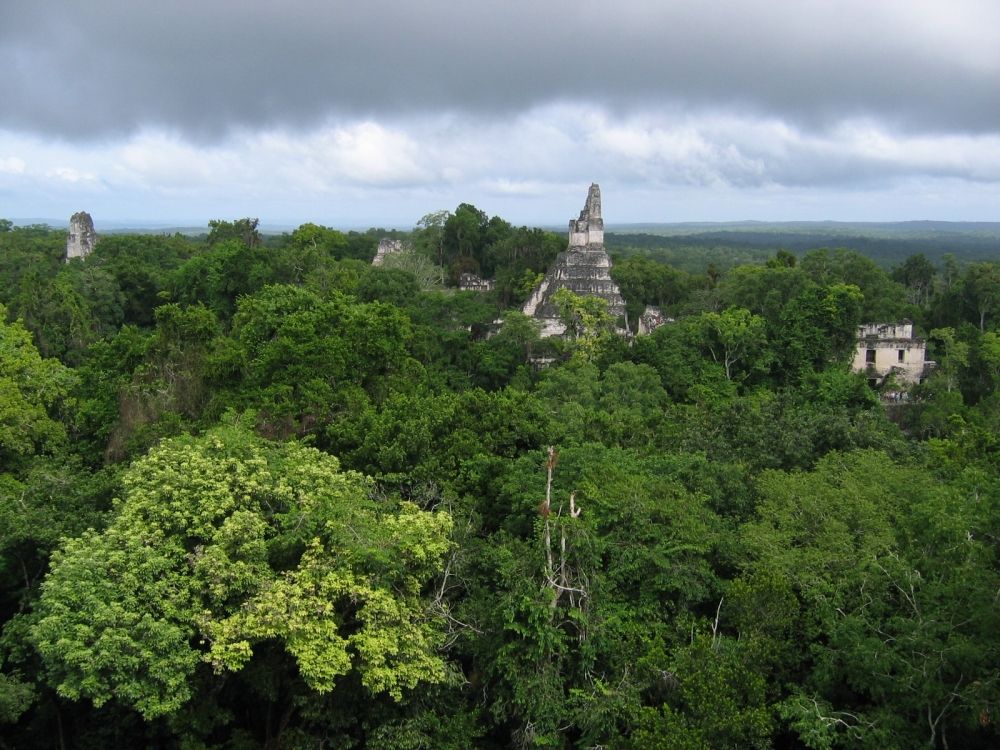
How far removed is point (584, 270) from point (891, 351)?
13384mm

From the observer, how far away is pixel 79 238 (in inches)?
2240

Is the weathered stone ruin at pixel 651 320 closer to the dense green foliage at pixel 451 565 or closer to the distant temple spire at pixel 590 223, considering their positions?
the distant temple spire at pixel 590 223

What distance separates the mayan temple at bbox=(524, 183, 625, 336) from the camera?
122 ft

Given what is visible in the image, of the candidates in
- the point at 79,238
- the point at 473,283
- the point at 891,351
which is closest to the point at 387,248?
the point at 473,283

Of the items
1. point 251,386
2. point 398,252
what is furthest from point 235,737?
point 398,252

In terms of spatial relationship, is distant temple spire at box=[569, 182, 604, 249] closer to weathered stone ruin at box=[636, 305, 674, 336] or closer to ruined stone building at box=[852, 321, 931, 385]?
weathered stone ruin at box=[636, 305, 674, 336]

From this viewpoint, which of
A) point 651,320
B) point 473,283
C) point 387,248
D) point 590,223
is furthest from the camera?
point 387,248

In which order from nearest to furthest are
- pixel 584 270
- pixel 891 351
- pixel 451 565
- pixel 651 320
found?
1. pixel 451 565
2. pixel 891 351
3. pixel 651 320
4. pixel 584 270

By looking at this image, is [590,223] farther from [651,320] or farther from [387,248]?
[387,248]

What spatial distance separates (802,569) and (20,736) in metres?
11.9

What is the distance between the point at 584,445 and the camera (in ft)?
52.9

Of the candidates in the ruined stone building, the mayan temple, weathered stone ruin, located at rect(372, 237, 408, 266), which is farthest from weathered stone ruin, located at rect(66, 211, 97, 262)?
the ruined stone building

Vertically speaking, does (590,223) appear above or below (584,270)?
above

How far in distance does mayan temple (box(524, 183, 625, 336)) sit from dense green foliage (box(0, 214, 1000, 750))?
1645 centimetres
